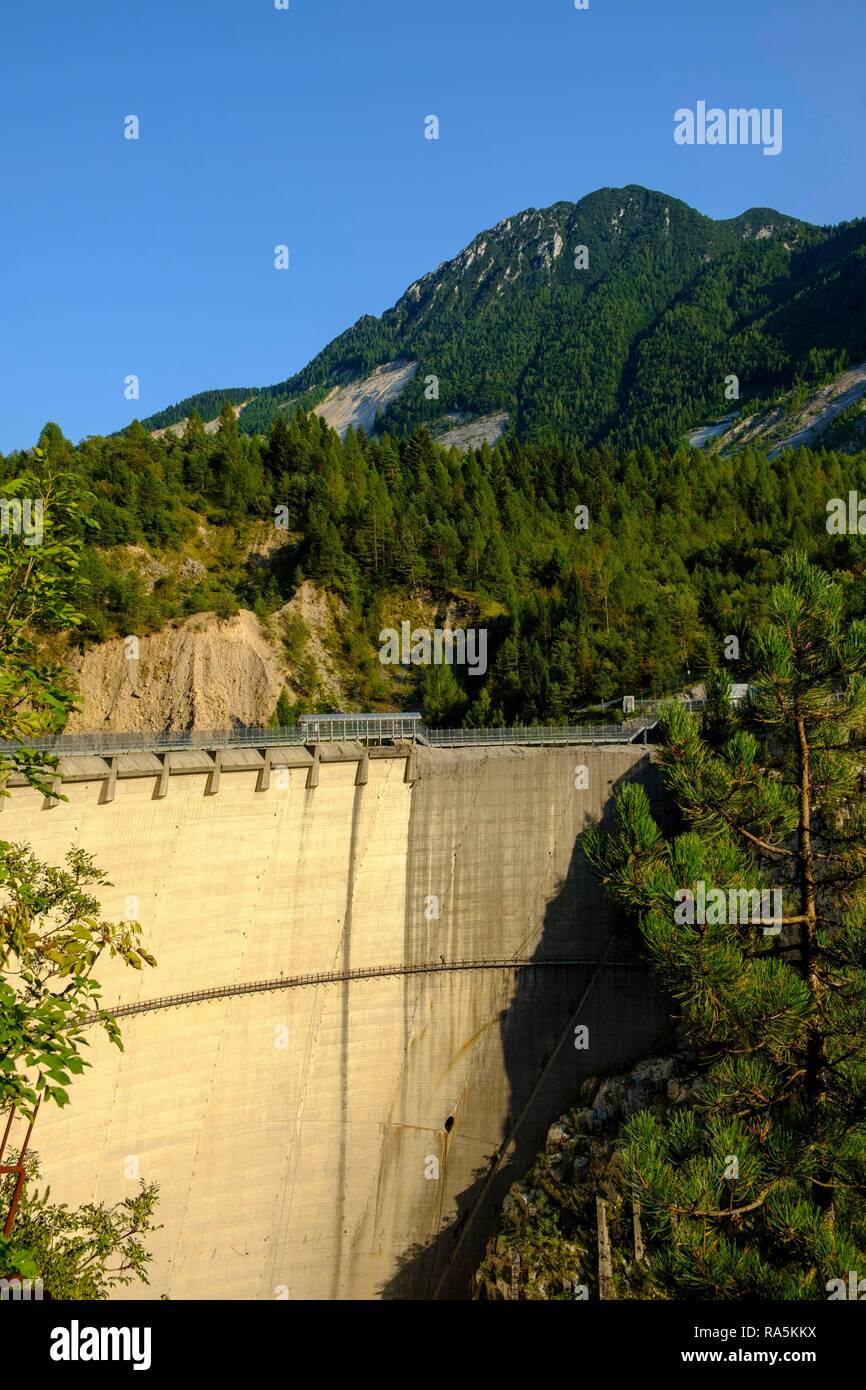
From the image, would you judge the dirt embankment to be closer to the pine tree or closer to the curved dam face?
the curved dam face

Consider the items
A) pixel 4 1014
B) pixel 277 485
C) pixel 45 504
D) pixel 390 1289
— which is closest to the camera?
pixel 4 1014

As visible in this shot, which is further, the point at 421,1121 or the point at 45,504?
the point at 421,1121

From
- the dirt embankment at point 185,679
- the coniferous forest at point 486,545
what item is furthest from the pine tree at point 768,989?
the dirt embankment at point 185,679

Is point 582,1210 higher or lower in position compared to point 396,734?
lower

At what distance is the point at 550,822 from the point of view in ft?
111

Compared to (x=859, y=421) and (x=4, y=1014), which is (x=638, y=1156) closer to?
(x=4, y=1014)

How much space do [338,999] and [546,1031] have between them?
702cm

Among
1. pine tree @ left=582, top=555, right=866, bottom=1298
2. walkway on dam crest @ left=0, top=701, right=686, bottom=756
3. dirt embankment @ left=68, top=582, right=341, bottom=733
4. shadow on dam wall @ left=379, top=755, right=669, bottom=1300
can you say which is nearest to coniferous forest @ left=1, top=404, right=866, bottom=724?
dirt embankment @ left=68, top=582, right=341, bottom=733

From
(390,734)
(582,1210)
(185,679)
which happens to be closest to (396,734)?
(390,734)

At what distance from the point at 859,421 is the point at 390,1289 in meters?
133

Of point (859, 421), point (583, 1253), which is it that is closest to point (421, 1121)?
point (583, 1253)

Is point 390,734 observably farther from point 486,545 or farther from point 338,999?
point 486,545

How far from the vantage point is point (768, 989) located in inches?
527

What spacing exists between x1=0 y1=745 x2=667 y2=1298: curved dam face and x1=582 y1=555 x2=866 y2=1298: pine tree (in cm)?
1726
